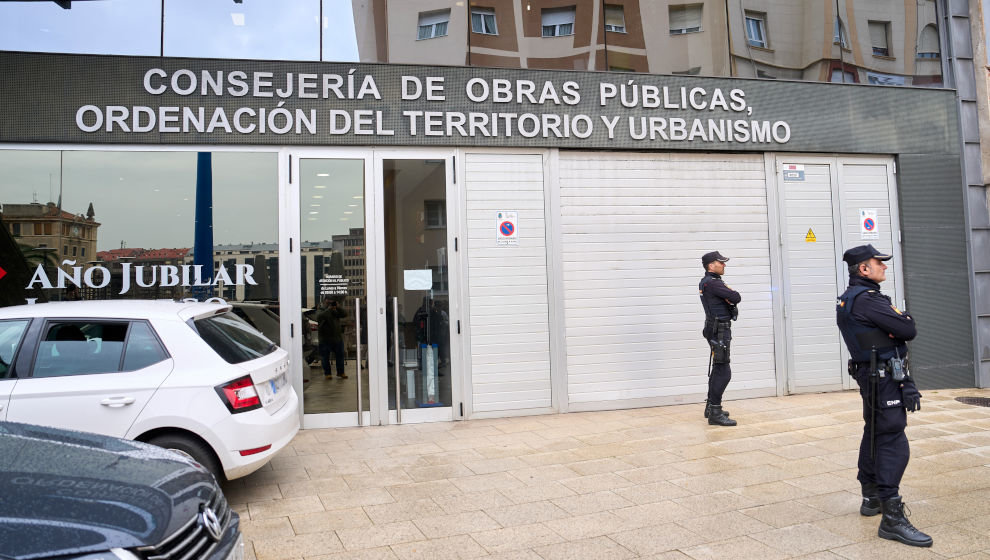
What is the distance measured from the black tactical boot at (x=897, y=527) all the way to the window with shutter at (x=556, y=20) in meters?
6.40

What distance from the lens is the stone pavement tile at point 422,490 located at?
16.4 ft

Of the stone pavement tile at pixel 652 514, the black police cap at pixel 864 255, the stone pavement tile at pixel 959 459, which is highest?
the black police cap at pixel 864 255

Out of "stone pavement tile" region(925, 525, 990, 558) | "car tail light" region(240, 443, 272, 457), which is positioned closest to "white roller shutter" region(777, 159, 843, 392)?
"stone pavement tile" region(925, 525, 990, 558)

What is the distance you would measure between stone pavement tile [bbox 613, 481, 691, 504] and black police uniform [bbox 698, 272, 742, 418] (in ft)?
7.45

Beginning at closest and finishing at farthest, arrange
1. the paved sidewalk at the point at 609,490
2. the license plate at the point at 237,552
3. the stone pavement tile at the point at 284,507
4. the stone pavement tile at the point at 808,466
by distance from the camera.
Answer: the license plate at the point at 237,552
the paved sidewalk at the point at 609,490
the stone pavement tile at the point at 284,507
the stone pavement tile at the point at 808,466

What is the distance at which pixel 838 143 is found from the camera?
8.91m

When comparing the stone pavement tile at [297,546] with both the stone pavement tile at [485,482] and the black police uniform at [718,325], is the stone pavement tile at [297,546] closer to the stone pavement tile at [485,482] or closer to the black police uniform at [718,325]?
the stone pavement tile at [485,482]

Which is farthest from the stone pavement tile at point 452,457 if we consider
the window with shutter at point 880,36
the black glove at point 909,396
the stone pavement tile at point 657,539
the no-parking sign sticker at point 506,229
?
the window with shutter at point 880,36

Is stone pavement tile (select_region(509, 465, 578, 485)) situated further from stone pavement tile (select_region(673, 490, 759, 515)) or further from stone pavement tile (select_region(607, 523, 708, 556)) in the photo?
stone pavement tile (select_region(607, 523, 708, 556))

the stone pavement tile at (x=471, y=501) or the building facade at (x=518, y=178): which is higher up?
the building facade at (x=518, y=178)

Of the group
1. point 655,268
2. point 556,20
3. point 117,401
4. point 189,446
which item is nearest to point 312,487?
point 189,446

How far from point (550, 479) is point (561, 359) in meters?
2.61

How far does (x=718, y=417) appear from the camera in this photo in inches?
282

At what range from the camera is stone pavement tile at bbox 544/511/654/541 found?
4205mm
